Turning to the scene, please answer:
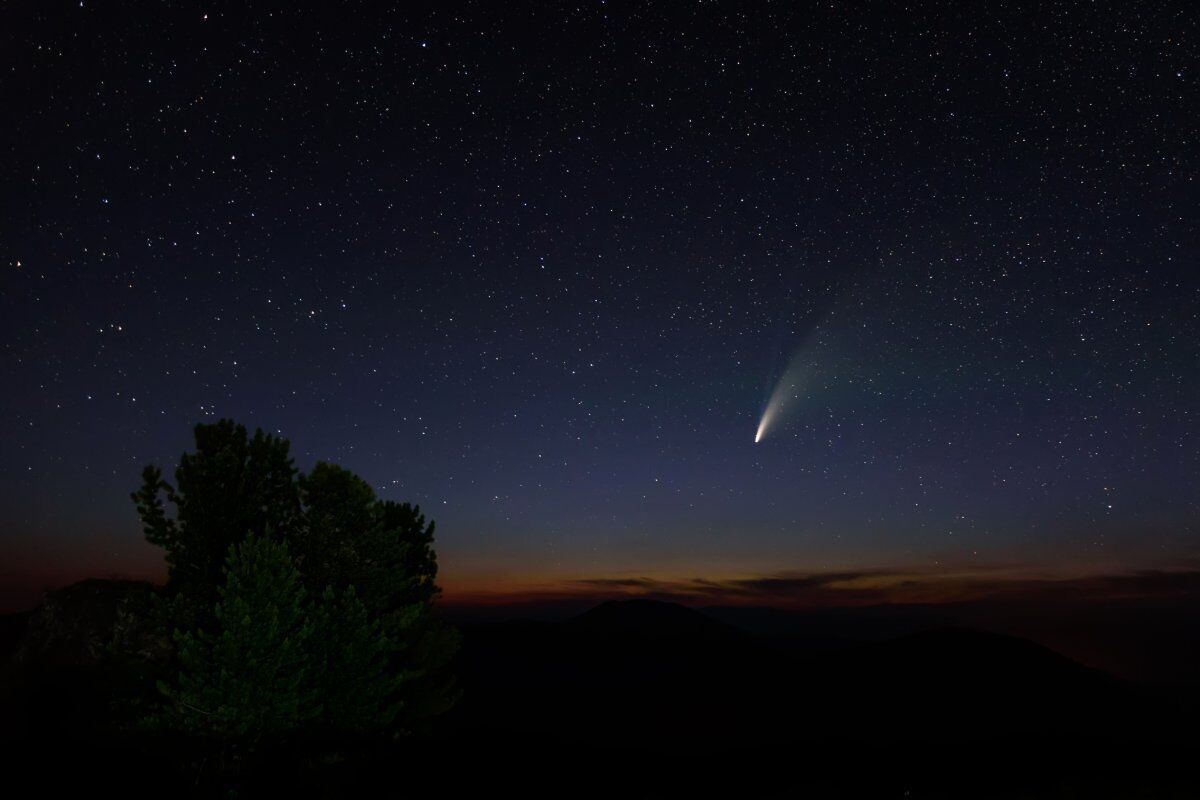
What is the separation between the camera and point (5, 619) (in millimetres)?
88250

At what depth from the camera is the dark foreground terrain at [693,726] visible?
22.2m

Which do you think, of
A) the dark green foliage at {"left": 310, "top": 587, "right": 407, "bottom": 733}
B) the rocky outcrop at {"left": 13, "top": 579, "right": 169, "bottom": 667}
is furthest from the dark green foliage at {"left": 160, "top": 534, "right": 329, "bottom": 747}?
the rocky outcrop at {"left": 13, "top": 579, "right": 169, "bottom": 667}

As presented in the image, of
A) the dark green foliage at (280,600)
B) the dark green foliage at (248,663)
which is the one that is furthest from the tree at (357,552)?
the dark green foliage at (248,663)

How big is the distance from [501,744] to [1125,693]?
461ft

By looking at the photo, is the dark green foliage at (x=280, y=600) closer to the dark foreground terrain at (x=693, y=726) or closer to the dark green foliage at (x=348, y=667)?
the dark green foliage at (x=348, y=667)

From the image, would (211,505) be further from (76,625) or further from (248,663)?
(76,625)

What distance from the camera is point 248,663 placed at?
725 inches

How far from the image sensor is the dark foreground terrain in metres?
22.2

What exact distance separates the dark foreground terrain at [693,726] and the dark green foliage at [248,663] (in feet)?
4.07

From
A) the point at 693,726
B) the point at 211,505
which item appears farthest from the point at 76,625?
the point at 693,726

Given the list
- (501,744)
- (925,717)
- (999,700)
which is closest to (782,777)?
(501,744)

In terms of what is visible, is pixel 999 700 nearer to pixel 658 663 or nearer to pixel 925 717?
pixel 925 717

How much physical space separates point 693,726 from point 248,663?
275ft

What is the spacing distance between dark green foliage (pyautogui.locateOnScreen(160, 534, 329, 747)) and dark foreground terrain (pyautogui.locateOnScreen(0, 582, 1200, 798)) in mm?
1240
